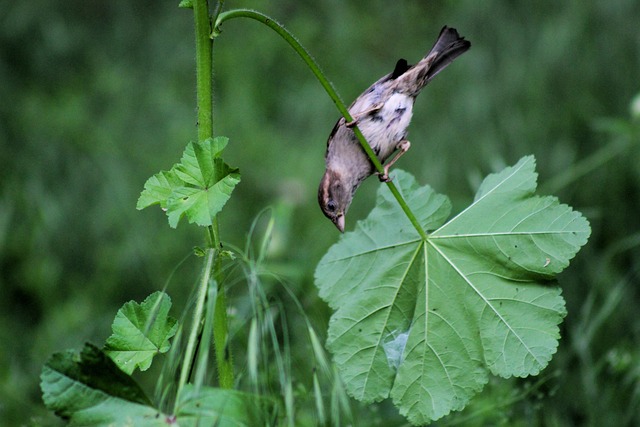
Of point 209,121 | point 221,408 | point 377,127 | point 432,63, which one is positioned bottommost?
point 221,408

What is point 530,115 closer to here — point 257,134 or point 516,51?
point 516,51

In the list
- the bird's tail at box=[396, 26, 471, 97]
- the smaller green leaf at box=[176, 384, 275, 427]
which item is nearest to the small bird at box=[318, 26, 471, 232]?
the bird's tail at box=[396, 26, 471, 97]

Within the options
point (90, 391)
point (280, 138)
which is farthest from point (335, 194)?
point (280, 138)

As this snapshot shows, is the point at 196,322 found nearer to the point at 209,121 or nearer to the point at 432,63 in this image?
the point at 209,121

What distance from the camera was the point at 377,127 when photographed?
2176mm

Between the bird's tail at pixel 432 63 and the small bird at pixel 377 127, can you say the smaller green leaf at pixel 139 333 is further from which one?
the bird's tail at pixel 432 63

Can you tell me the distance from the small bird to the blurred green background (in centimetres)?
71

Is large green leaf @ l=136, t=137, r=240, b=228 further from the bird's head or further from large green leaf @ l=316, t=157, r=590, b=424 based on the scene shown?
the bird's head

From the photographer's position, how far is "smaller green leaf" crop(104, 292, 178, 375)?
4.75ft

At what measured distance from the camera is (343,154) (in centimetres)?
216

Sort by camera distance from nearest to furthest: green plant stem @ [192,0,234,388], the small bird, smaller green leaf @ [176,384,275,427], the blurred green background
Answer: smaller green leaf @ [176,384,275,427], green plant stem @ [192,0,234,388], the small bird, the blurred green background

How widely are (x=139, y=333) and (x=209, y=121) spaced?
1.25ft

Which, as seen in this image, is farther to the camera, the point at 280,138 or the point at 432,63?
the point at 280,138

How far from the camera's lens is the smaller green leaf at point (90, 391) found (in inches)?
50.9
